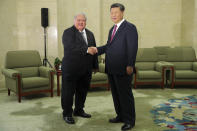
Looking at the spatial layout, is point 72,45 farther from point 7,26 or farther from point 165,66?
point 7,26

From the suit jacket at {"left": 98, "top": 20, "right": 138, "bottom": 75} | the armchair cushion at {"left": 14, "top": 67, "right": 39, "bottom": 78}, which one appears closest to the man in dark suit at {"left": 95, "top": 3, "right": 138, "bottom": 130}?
the suit jacket at {"left": 98, "top": 20, "right": 138, "bottom": 75}

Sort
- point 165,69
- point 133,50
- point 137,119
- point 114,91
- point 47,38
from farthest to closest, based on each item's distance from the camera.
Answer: point 47,38, point 165,69, point 137,119, point 114,91, point 133,50

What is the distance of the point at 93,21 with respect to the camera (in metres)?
7.34

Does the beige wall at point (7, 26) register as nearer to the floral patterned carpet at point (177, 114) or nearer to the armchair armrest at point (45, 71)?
the armchair armrest at point (45, 71)

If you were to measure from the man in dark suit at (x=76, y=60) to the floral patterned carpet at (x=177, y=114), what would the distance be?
4.14 ft

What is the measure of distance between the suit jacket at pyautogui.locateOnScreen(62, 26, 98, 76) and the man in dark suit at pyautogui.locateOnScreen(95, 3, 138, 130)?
0.34 m

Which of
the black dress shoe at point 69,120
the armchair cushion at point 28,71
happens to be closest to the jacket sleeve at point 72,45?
the black dress shoe at point 69,120

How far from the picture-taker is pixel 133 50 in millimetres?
3188

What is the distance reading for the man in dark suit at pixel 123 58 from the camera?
10.5ft

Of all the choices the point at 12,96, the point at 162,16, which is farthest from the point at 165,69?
the point at 12,96

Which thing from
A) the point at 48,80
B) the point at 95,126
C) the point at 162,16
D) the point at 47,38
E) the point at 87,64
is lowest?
the point at 95,126

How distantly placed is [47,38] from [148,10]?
3067 mm

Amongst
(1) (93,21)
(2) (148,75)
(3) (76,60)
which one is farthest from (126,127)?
(1) (93,21)

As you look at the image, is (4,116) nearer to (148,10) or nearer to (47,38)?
(47,38)
